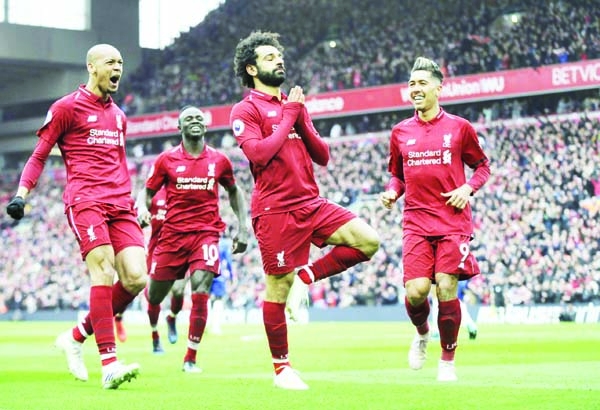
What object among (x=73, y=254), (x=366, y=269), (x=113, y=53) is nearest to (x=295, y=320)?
(x=113, y=53)

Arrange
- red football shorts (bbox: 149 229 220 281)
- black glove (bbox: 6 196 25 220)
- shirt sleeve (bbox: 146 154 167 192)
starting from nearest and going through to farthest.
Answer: black glove (bbox: 6 196 25 220), red football shorts (bbox: 149 229 220 281), shirt sleeve (bbox: 146 154 167 192)

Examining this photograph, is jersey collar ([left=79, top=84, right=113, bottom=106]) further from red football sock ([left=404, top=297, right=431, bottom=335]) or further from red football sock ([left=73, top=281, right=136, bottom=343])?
red football sock ([left=404, top=297, right=431, bottom=335])

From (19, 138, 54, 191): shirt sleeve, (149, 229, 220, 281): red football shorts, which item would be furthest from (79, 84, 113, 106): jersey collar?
(149, 229, 220, 281): red football shorts

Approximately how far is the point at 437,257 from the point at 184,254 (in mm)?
3625

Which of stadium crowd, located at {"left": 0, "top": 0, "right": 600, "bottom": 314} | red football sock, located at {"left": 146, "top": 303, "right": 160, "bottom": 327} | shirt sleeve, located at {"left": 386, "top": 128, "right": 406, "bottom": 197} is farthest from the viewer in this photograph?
stadium crowd, located at {"left": 0, "top": 0, "right": 600, "bottom": 314}

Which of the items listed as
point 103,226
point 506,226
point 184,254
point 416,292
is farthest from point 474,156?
point 506,226

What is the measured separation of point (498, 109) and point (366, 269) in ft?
25.6

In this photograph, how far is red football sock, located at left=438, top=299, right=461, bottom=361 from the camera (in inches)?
334

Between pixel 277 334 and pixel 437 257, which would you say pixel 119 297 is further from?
pixel 437 257

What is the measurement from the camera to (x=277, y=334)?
8.05 m

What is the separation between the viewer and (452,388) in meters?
7.64

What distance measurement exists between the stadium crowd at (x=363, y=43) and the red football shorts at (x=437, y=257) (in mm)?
24230

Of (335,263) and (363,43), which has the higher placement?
(363,43)

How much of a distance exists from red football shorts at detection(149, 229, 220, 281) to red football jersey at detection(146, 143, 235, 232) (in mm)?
86
